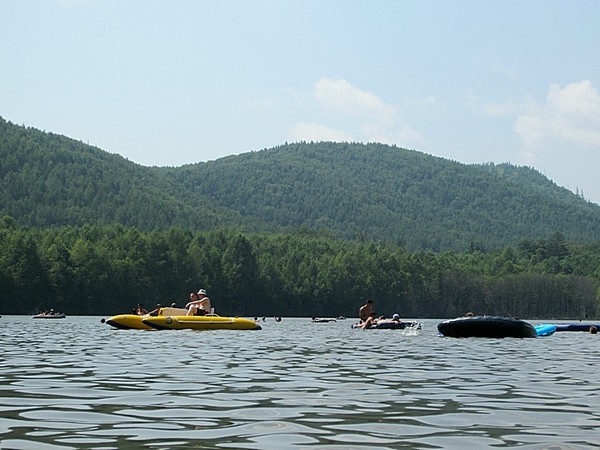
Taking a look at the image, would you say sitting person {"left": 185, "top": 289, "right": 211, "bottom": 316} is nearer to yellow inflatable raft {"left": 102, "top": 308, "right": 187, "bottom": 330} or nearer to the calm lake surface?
yellow inflatable raft {"left": 102, "top": 308, "right": 187, "bottom": 330}

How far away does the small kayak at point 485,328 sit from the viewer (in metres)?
42.6

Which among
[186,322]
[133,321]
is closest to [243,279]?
[133,321]

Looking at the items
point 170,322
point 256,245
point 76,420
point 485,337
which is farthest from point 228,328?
point 256,245

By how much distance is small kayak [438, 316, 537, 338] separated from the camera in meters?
42.6

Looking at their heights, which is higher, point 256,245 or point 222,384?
point 256,245

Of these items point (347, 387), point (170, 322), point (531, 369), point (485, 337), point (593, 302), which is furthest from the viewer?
point (593, 302)

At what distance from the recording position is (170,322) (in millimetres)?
46625

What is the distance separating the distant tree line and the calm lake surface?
108074 millimetres

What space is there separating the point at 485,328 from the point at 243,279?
118m

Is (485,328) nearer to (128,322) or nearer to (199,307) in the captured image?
(199,307)

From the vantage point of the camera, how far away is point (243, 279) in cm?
15912

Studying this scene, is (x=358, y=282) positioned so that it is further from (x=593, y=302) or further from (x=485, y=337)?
(x=485, y=337)

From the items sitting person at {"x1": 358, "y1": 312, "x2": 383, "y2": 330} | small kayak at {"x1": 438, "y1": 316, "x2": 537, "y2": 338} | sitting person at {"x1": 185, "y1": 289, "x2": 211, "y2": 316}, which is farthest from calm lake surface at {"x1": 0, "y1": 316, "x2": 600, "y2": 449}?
sitting person at {"x1": 358, "y1": 312, "x2": 383, "y2": 330}

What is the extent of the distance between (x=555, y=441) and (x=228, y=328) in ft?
125
